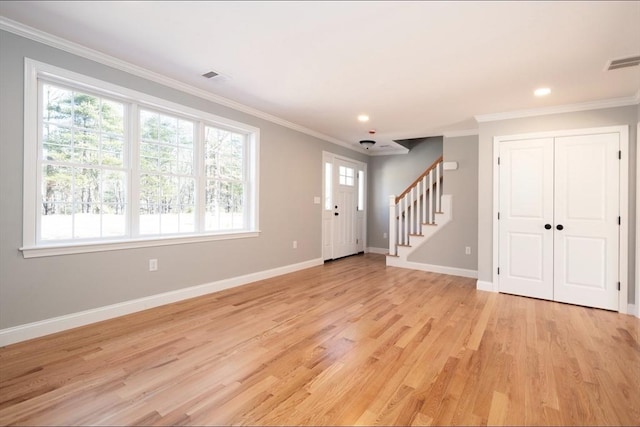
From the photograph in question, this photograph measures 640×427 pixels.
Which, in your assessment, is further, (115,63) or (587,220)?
(587,220)

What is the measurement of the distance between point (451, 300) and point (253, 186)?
3.13 meters

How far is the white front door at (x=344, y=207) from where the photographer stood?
20.7ft

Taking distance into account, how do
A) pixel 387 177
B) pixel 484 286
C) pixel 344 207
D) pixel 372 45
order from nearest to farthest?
1. pixel 372 45
2. pixel 484 286
3. pixel 344 207
4. pixel 387 177

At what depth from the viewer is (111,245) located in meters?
2.90

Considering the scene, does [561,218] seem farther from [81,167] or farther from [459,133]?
Answer: [81,167]

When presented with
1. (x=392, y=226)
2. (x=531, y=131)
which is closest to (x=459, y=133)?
(x=531, y=131)

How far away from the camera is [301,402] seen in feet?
5.70

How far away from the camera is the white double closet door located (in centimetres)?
354

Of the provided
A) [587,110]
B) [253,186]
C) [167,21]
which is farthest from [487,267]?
[167,21]

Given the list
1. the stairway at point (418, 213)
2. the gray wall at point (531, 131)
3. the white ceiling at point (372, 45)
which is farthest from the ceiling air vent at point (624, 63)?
the stairway at point (418, 213)

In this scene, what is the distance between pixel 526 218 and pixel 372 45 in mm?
3132

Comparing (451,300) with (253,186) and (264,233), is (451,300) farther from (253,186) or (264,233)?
(253,186)

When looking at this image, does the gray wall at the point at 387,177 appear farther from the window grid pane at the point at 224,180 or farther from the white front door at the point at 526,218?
the window grid pane at the point at 224,180

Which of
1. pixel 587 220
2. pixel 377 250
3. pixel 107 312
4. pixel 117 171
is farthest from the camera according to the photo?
pixel 377 250
